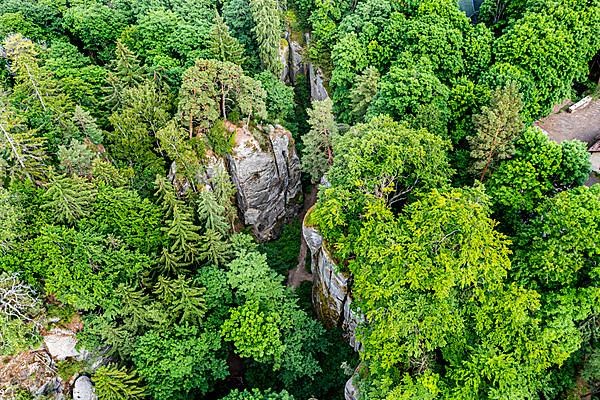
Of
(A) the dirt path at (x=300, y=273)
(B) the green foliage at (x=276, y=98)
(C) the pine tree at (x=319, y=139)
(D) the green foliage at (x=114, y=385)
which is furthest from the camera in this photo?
(B) the green foliage at (x=276, y=98)

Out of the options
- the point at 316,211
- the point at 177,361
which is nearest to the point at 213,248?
the point at 177,361

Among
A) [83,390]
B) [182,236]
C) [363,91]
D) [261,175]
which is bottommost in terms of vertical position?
[83,390]

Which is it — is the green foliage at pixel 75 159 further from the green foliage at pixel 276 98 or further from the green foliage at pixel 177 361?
the green foliage at pixel 276 98

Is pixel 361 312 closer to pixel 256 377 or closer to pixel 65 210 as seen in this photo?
pixel 256 377

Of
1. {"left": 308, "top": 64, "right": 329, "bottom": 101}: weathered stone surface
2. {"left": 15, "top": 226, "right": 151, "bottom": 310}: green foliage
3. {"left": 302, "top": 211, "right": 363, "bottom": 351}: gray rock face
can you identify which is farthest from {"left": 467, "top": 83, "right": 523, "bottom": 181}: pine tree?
{"left": 15, "top": 226, "right": 151, "bottom": 310}: green foliage

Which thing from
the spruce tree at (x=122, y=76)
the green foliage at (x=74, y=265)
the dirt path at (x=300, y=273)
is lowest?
the dirt path at (x=300, y=273)

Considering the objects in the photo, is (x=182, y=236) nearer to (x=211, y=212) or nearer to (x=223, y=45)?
(x=211, y=212)

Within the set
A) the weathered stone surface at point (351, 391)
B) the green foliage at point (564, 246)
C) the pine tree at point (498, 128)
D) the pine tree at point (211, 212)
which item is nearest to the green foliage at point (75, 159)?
the pine tree at point (211, 212)
